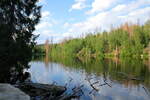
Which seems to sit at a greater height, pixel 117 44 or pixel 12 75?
pixel 117 44

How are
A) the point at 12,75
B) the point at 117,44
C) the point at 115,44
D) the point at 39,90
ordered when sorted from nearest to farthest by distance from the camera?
the point at 39,90 → the point at 12,75 → the point at 115,44 → the point at 117,44

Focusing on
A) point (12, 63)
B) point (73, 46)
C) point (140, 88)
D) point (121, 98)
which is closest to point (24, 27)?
point (12, 63)

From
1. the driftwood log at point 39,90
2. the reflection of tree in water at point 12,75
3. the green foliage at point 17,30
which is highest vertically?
the green foliage at point 17,30

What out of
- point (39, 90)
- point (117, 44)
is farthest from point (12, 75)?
point (117, 44)

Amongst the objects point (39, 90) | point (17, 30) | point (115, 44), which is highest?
point (115, 44)

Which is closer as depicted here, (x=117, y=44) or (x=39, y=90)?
(x=39, y=90)

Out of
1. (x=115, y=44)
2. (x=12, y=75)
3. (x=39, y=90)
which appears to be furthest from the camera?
(x=115, y=44)

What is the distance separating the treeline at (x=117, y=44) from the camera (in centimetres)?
9768

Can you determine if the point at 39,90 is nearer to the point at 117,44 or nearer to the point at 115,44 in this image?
the point at 115,44

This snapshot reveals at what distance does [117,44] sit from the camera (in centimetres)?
11112

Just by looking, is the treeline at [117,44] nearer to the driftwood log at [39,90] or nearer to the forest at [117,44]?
the forest at [117,44]

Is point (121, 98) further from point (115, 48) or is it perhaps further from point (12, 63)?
point (115, 48)

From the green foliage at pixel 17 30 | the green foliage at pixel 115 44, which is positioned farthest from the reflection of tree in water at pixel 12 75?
the green foliage at pixel 115 44

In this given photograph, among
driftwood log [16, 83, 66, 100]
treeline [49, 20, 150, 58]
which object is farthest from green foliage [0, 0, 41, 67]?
treeline [49, 20, 150, 58]
